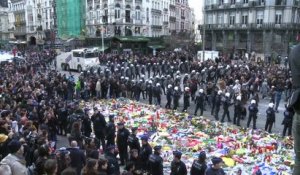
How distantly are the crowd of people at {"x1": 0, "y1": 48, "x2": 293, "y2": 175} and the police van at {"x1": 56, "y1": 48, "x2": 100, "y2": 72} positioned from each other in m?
4.62

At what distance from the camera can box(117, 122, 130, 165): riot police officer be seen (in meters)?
11.7

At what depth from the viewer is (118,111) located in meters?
20.8

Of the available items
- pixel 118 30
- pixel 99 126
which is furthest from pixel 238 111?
pixel 118 30

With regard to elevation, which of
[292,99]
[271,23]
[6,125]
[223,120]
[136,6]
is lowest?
[223,120]

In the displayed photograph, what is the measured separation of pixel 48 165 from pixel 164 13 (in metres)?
79.4

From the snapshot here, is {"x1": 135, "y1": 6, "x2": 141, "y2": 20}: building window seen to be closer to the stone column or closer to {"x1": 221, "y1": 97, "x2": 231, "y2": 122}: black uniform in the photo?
the stone column

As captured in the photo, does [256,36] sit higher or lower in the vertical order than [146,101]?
higher

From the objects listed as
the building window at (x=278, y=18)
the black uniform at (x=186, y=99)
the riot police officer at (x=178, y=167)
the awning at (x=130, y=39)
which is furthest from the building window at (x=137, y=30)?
the riot police officer at (x=178, y=167)

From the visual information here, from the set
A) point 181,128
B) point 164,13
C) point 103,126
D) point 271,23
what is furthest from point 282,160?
point 164,13

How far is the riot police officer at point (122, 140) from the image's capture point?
38.2 feet

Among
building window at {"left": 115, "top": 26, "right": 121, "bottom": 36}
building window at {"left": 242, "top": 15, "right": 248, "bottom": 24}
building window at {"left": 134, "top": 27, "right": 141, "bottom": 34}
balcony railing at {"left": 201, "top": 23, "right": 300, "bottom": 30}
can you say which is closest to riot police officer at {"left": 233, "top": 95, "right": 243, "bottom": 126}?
balcony railing at {"left": 201, "top": 23, "right": 300, "bottom": 30}

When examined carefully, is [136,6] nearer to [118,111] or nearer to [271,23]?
[271,23]

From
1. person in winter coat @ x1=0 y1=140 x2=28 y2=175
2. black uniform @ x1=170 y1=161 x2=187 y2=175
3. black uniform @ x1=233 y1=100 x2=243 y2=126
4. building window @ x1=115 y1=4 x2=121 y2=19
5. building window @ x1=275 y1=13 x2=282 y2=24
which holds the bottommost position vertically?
black uniform @ x1=233 y1=100 x2=243 y2=126

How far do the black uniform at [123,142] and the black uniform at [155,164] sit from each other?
8.75ft
